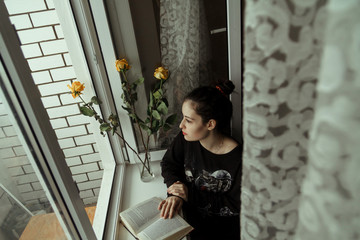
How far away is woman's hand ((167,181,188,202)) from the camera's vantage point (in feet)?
3.66

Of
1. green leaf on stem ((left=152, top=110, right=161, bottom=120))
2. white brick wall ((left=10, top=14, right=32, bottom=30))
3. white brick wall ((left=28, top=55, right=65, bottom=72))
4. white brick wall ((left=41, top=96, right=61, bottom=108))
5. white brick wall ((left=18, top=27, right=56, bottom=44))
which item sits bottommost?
green leaf on stem ((left=152, top=110, right=161, bottom=120))

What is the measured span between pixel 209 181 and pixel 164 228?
1.05 feet

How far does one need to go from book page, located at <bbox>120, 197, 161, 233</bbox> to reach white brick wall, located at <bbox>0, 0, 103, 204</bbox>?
0.65 m

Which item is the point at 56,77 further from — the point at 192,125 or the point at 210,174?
the point at 210,174

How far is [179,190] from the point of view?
113 centimetres

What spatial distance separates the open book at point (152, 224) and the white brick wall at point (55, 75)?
2.20 feet

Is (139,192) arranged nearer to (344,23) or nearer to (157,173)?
(157,173)

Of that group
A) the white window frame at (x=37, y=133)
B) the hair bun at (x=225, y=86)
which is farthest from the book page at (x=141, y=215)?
the hair bun at (x=225, y=86)

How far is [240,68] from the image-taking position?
128 centimetres

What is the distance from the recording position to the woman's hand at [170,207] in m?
1.03

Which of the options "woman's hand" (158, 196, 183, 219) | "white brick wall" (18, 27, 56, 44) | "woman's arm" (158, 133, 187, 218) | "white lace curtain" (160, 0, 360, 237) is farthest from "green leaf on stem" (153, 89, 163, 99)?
"white lace curtain" (160, 0, 360, 237)

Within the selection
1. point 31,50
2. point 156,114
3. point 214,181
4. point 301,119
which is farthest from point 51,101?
point 301,119

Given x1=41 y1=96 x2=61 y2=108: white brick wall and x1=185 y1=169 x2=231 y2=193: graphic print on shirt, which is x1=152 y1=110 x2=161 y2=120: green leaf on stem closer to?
x1=185 y1=169 x2=231 y2=193: graphic print on shirt

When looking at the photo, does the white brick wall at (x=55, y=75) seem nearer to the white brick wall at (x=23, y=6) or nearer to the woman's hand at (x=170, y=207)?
the white brick wall at (x=23, y=6)
